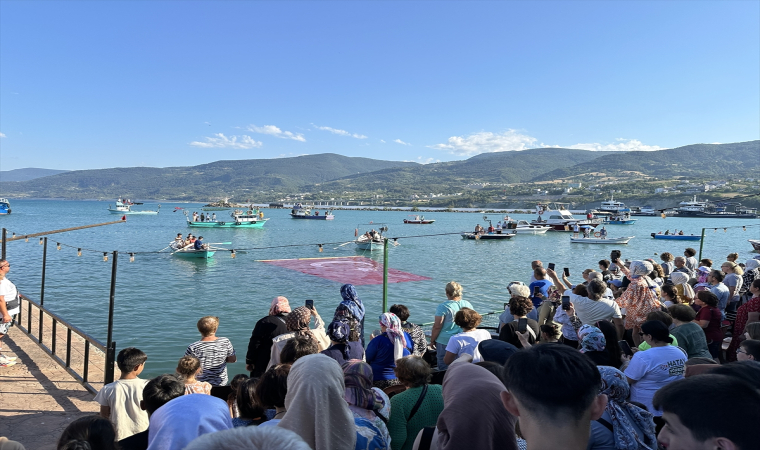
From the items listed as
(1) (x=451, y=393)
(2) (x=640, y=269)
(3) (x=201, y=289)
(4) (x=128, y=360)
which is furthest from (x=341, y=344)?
(3) (x=201, y=289)

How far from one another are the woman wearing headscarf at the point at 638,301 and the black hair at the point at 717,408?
5557 millimetres

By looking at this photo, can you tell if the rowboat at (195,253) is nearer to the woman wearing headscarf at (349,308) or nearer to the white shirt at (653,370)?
the woman wearing headscarf at (349,308)

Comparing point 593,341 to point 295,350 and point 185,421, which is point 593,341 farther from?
point 185,421

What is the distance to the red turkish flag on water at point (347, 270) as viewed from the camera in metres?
21.5

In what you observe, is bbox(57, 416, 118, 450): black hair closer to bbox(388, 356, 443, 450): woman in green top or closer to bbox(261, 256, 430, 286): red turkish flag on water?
bbox(388, 356, 443, 450): woman in green top

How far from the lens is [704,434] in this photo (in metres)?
1.75

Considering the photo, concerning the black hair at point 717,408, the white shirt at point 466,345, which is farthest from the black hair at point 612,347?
the black hair at point 717,408

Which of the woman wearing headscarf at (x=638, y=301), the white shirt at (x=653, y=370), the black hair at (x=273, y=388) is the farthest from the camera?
the woman wearing headscarf at (x=638, y=301)

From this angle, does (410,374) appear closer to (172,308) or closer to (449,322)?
(449,322)

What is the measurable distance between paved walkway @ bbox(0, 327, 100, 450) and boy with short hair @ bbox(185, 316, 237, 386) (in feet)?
4.94

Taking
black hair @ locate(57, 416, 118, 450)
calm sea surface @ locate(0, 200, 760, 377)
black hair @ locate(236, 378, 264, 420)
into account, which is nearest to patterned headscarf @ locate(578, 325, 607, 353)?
black hair @ locate(236, 378, 264, 420)

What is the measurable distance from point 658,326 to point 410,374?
90.7 inches

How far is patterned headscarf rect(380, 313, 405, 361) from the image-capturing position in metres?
4.70

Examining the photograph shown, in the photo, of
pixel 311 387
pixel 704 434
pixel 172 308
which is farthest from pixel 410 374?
pixel 172 308
